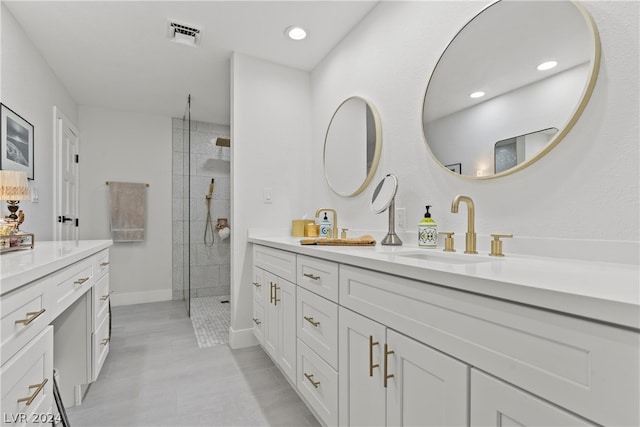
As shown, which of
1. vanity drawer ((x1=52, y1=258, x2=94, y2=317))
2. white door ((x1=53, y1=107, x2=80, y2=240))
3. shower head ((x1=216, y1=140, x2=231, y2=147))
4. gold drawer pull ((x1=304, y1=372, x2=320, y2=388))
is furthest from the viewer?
shower head ((x1=216, y1=140, x2=231, y2=147))

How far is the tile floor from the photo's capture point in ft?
5.28

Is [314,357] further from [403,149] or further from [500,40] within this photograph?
[500,40]

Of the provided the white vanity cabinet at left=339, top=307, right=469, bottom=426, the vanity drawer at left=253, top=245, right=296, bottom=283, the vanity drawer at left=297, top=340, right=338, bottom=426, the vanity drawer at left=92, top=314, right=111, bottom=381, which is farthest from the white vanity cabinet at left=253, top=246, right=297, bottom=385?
the vanity drawer at left=92, top=314, right=111, bottom=381

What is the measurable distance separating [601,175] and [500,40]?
0.69 metres

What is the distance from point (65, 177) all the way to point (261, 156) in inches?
81.5

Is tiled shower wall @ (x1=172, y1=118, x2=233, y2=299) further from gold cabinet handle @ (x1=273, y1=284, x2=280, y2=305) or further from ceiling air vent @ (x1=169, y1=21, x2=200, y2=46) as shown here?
gold cabinet handle @ (x1=273, y1=284, x2=280, y2=305)

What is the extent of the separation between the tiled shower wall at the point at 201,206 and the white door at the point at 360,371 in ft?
10.1

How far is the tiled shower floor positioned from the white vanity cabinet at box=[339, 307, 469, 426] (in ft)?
5.71

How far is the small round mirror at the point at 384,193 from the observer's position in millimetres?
1774

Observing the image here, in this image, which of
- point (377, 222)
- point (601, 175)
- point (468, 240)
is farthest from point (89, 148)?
point (601, 175)

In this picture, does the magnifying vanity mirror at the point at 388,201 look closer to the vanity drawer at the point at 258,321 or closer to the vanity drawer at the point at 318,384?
the vanity drawer at the point at 318,384

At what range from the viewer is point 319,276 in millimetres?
1427

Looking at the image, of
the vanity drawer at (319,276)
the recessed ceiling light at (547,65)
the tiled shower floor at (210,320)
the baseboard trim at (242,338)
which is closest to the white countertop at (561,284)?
the vanity drawer at (319,276)

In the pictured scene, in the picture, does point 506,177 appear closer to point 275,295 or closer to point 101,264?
point 275,295
